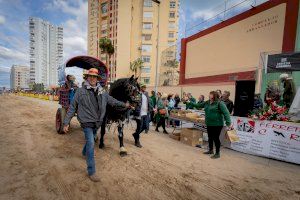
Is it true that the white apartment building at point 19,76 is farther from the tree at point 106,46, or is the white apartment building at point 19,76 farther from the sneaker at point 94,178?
the sneaker at point 94,178

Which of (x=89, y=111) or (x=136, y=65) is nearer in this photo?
(x=89, y=111)

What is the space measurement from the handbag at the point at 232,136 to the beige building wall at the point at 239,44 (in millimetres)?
8932

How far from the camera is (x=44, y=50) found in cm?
14938

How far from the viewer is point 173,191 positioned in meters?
3.53

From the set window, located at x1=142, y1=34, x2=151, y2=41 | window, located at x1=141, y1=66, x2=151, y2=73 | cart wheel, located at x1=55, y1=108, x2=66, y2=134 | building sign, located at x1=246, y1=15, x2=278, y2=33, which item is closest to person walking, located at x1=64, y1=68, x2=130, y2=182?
cart wheel, located at x1=55, y1=108, x2=66, y2=134

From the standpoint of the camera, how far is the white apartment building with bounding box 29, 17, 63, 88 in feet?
470

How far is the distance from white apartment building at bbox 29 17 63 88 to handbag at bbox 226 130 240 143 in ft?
479

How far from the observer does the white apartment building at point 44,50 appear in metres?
143

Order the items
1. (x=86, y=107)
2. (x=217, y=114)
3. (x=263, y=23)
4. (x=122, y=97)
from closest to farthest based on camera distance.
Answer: (x=86, y=107) → (x=122, y=97) → (x=217, y=114) → (x=263, y=23)

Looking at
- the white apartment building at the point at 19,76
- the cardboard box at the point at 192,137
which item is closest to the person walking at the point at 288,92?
the cardboard box at the point at 192,137

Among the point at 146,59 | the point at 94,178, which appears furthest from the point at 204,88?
the point at 146,59

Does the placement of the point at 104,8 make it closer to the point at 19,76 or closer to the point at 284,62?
the point at 284,62

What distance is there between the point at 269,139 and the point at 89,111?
5.45m

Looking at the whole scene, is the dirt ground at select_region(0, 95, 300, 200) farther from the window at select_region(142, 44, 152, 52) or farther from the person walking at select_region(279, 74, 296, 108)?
the window at select_region(142, 44, 152, 52)
